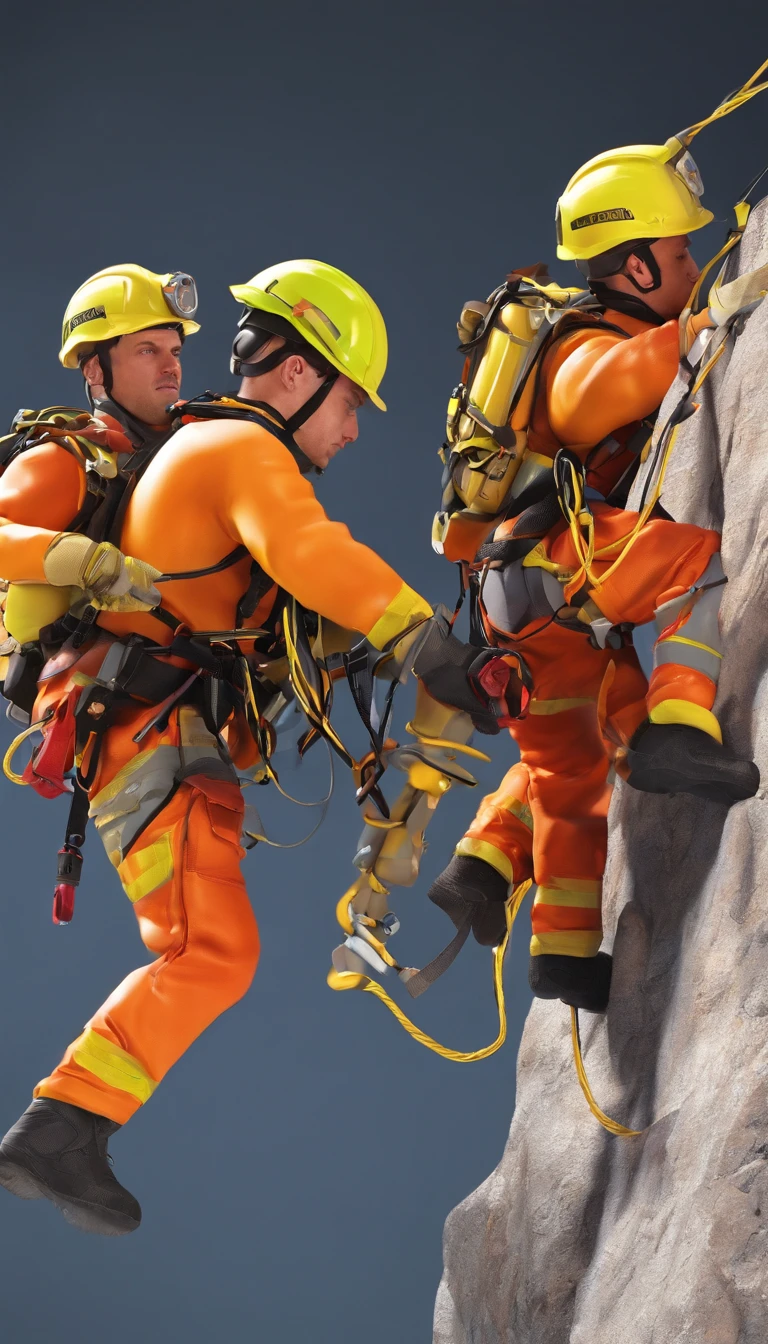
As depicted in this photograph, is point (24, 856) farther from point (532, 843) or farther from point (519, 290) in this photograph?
point (519, 290)

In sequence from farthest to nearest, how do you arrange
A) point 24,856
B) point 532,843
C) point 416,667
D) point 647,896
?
point 24,856, point 532,843, point 647,896, point 416,667

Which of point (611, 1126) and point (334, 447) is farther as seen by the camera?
point (334, 447)

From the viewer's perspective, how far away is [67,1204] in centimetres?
208

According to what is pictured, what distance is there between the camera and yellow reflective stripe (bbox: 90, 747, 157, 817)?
2.34 meters

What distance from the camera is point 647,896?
8.02ft

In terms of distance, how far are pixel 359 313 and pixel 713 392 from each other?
0.65m

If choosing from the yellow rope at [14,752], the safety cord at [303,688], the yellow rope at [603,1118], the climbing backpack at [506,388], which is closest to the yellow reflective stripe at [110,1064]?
the yellow rope at [14,752]

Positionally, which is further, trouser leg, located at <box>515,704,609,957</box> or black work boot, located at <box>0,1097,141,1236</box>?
trouser leg, located at <box>515,704,609,957</box>

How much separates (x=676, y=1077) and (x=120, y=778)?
→ 3.35 ft

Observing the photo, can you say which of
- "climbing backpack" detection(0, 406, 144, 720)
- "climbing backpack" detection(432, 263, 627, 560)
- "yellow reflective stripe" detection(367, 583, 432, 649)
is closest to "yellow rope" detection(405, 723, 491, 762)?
"yellow reflective stripe" detection(367, 583, 432, 649)

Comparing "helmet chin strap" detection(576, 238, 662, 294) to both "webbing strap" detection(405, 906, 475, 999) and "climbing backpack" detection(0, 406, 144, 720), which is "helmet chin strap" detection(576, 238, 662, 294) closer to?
"climbing backpack" detection(0, 406, 144, 720)

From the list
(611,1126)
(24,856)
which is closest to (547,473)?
(611,1126)

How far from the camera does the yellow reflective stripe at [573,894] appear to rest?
256 centimetres

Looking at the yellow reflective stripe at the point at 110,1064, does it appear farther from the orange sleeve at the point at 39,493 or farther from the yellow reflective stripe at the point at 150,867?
the orange sleeve at the point at 39,493
